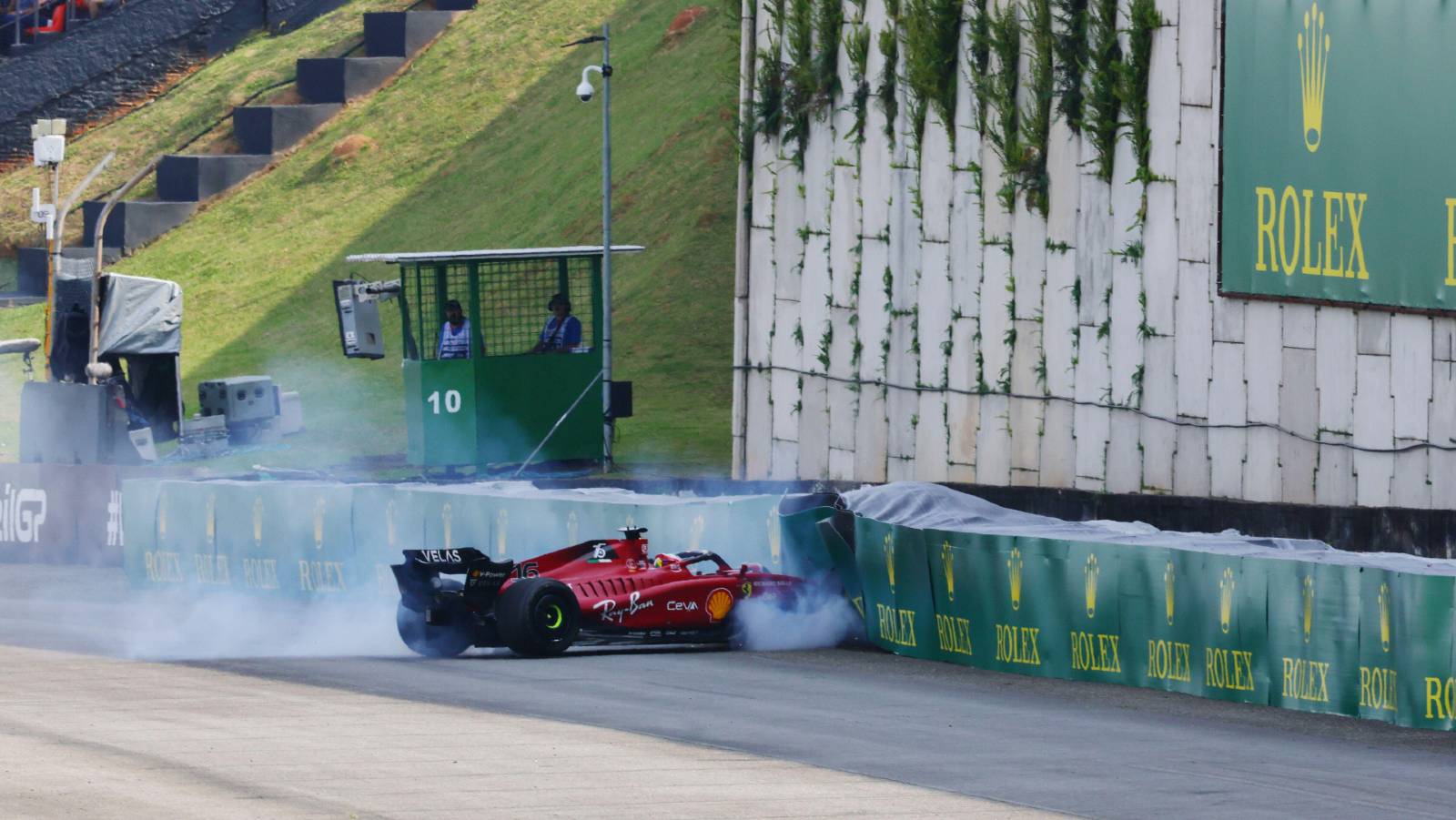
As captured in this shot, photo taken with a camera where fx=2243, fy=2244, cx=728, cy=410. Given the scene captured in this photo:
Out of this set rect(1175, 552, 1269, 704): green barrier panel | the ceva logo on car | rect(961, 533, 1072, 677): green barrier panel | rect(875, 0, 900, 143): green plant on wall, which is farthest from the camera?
the ceva logo on car

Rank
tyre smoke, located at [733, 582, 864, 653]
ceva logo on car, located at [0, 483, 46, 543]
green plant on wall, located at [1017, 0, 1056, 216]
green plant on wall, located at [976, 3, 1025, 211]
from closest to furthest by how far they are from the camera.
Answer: tyre smoke, located at [733, 582, 864, 653]
green plant on wall, located at [1017, 0, 1056, 216]
green plant on wall, located at [976, 3, 1025, 211]
ceva logo on car, located at [0, 483, 46, 543]

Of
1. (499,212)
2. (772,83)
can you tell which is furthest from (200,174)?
(772,83)

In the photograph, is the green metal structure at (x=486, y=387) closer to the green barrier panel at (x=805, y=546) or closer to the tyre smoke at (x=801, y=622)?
the green barrier panel at (x=805, y=546)

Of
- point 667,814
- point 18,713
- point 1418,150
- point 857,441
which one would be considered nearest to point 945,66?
point 857,441

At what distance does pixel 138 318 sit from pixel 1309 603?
24.9 metres

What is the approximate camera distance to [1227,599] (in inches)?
640

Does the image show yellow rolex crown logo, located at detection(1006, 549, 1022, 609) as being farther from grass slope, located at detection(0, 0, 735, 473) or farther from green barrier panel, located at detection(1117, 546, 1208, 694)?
grass slope, located at detection(0, 0, 735, 473)

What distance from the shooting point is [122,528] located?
2648cm

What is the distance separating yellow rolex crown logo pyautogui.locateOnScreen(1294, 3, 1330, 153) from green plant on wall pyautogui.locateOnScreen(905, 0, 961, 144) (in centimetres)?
599

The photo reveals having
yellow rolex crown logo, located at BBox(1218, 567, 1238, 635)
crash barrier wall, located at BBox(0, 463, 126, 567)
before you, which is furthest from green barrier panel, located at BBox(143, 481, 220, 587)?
yellow rolex crown logo, located at BBox(1218, 567, 1238, 635)

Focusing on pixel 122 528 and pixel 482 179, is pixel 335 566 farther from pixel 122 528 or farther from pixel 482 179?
pixel 482 179

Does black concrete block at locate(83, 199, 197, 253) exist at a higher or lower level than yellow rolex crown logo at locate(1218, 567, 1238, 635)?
higher

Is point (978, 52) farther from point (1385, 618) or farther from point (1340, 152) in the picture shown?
point (1385, 618)

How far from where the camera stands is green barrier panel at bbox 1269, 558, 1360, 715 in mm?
15344
